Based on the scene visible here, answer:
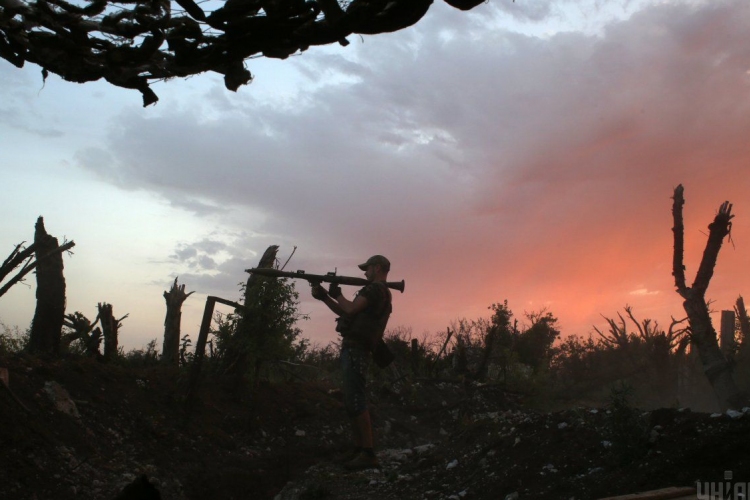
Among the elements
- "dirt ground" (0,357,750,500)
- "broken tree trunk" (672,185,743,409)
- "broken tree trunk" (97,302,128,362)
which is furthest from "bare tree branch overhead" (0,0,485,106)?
"broken tree trunk" (672,185,743,409)

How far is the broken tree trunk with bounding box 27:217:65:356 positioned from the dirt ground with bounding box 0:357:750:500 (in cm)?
84

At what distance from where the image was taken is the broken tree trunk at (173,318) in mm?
11766

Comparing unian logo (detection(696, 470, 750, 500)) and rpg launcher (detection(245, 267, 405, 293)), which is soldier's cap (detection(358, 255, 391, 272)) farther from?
unian logo (detection(696, 470, 750, 500))

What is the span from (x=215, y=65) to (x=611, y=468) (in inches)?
180

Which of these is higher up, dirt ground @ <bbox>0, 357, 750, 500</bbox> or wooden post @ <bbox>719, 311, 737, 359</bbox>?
wooden post @ <bbox>719, 311, 737, 359</bbox>

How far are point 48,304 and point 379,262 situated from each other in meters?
4.72

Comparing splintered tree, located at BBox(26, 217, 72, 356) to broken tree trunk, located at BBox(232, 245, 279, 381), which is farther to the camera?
broken tree trunk, located at BBox(232, 245, 279, 381)

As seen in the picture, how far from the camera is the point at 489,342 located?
12.7 meters

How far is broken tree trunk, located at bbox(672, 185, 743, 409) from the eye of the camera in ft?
34.2

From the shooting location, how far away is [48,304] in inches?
340

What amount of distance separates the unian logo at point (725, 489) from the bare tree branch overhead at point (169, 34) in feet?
11.6

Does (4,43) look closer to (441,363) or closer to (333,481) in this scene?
(333,481)

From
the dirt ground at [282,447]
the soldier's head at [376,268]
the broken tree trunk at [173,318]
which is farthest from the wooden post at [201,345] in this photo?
the broken tree trunk at [173,318]

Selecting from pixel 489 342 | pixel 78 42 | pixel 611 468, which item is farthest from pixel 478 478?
pixel 489 342
